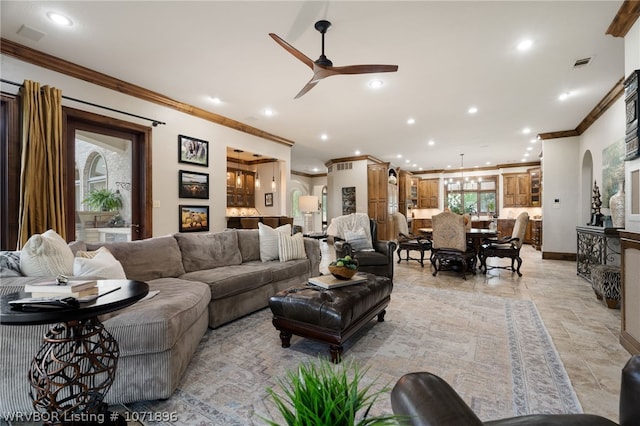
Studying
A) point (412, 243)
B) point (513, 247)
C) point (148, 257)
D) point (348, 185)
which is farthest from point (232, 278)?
point (348, 185)

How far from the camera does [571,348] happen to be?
241cm

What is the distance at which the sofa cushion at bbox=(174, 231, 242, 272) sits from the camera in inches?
129

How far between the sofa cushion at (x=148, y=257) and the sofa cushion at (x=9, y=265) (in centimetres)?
69

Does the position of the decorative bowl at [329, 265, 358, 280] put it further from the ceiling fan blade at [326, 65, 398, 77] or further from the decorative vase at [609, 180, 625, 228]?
the decorative vase at [609, 180, 625, 228]

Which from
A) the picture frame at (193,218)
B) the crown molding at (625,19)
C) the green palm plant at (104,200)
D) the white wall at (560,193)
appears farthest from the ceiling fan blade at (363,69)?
the white wall at (560,193)

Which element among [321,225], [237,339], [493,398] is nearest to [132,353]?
[237,339]

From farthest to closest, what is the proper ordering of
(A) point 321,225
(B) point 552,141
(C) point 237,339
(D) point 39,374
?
(A) point 321,225, (B) point 552,141, (C) point 237,339, (D) point 39,374

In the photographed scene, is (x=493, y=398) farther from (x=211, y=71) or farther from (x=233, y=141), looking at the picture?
(x=233, y=141)

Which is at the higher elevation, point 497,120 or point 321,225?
point 497,120

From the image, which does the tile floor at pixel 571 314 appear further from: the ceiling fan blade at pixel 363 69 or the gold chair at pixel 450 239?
the ceiling fan blade at pixel 363 69

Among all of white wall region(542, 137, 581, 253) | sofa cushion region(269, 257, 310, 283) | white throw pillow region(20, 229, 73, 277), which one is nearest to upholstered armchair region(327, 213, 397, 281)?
sofa cushion region(269, 257, 310, 283)

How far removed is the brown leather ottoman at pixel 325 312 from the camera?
2158mm

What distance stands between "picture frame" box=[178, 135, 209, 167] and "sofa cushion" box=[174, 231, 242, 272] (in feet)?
6.64

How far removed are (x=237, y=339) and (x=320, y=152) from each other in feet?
22.4
